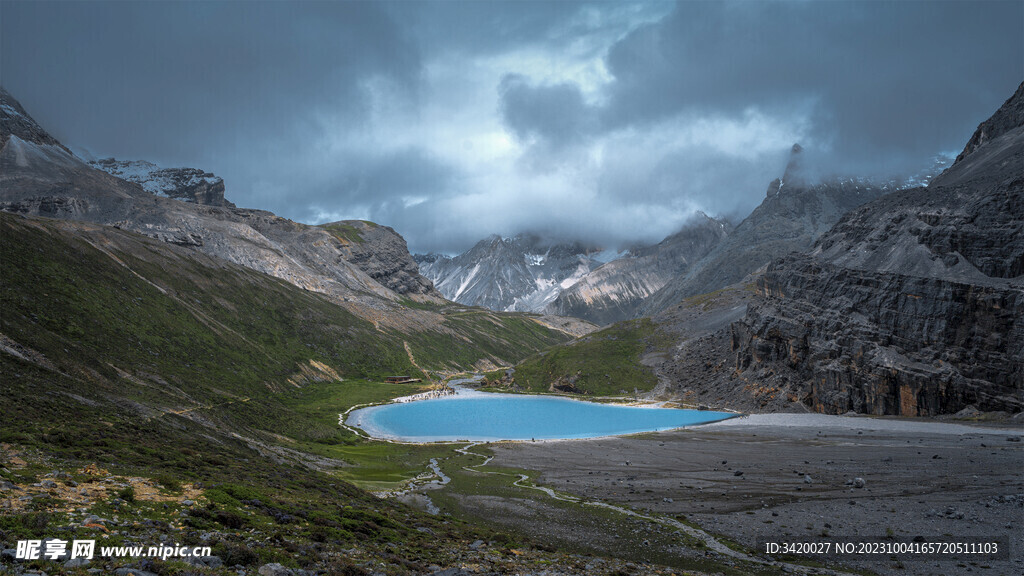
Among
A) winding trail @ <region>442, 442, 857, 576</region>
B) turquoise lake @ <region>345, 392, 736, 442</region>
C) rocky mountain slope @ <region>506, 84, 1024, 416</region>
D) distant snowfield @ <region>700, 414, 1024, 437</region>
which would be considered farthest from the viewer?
turquoise lake @ <region>345, 392, 736, 442</region>

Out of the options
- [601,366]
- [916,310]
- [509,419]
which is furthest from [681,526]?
[601,366]

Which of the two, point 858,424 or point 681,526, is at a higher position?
point 858,424

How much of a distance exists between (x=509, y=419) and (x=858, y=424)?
6907cm

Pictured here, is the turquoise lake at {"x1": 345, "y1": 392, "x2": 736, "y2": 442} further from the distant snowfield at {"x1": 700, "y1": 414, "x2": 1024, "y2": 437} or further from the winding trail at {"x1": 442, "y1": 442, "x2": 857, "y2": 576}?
the winding trail at {"x1": 442, "y1": 442, "x2": 857, "y2": 576}

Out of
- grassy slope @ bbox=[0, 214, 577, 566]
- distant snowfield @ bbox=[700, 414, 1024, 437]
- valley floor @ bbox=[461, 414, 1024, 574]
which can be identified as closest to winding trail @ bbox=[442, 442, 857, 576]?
valley floor @ bbox=[461, 414, 1024, 574]

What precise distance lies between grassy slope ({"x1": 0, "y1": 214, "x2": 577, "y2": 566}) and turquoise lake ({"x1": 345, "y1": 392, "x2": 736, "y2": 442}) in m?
12.1

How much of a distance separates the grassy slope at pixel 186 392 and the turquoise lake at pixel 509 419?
12.1m

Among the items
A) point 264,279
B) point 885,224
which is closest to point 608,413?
point 885,224

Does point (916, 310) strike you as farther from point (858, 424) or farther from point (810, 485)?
point (810, 485)

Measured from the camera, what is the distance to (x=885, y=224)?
13000 cm

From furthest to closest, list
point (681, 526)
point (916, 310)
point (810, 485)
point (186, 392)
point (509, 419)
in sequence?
point (509, 419)
point (916, 310)
point (186, 392)
point (810, 485)
point (681, 526)

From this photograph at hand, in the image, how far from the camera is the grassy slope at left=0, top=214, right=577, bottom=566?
86.2 ft

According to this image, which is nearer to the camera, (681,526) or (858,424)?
(681,526)

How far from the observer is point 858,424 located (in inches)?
3457
